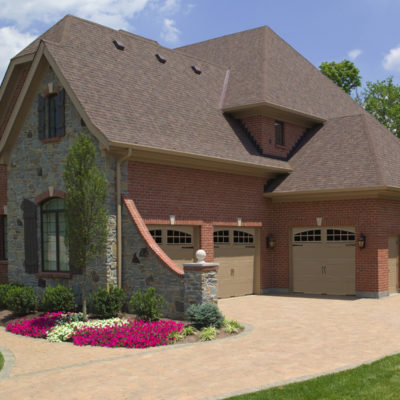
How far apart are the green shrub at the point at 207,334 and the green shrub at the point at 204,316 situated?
0.33m

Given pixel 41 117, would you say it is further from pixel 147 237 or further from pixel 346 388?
pixel 346 388

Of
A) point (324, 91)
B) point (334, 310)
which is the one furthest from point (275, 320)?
point (324, 91)

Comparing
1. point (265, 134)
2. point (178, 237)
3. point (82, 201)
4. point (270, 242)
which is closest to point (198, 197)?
point (178, 237)

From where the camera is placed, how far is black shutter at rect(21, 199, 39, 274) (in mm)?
18000

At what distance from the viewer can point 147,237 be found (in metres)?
15.7

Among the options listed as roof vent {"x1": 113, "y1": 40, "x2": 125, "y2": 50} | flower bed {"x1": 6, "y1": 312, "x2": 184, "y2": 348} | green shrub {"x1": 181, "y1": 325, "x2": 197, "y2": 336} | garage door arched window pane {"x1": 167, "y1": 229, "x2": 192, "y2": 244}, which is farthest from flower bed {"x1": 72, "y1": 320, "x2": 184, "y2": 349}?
roof vent {"x1": 113, "y1": 40, "x2": 125, "y2": 50}

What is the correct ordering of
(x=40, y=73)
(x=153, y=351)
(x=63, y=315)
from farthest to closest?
1. (x=40, y=73)
2. (x=63, y=315)
3. (x=153, y=351)

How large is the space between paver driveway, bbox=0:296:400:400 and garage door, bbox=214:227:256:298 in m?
5.12

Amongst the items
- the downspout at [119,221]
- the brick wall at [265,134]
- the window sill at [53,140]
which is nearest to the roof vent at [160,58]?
the brick wall at [265,134]

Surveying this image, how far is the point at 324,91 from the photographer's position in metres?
28.6

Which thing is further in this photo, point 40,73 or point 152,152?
point 40,73

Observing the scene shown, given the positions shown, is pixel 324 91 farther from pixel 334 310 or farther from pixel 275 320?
pixel 275 320

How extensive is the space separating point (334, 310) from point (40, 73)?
11660 mm

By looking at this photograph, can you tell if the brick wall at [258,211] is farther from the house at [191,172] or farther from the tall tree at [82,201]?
the tall tree at [82,201]
